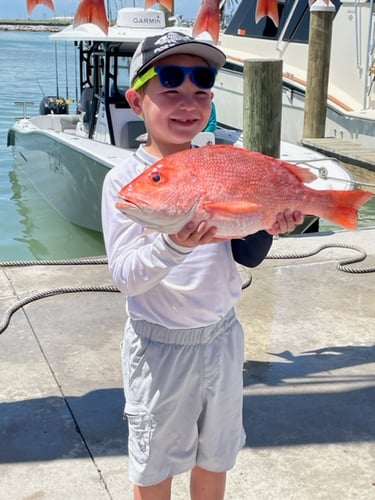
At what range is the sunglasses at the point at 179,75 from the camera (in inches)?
77.5

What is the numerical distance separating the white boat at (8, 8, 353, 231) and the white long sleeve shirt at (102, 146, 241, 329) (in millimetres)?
5928

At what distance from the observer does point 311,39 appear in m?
10.9

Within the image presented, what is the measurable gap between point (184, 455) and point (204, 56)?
1.22 metres

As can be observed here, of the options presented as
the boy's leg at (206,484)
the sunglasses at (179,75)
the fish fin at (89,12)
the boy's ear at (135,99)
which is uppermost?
the fish fin at (89,12)

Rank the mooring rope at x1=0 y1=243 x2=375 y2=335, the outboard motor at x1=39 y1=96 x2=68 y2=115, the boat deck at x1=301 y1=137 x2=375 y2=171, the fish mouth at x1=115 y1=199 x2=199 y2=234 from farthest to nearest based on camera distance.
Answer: the outboard motor at x1=39 y1=96 x2=68 y2=115
the boat deck at x1=301 y1=137 x2=375 y2=171
the mooring rope at x1=0 y1=243 x2=375 y2=335
the fish mouth at x1=115 y1=199 x2=199 y2=234

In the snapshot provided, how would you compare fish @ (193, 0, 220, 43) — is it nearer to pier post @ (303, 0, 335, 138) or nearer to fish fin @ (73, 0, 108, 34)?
fish fin @ (73, 0, 108, 34)

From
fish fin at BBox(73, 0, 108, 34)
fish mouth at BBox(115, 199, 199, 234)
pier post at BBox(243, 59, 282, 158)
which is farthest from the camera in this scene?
pier post at BBox(243, 59, 282, 158)

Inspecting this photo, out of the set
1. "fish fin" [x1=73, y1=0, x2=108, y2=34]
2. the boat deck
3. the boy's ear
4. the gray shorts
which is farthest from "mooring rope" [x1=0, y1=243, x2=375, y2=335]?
the boat deck

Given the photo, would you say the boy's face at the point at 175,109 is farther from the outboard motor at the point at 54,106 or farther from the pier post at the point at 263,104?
the outboard motor at the point at 54,106

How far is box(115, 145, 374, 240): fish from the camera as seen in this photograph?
1680mm

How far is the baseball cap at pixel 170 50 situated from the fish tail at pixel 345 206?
1.82 feet

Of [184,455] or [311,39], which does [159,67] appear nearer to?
[184,455]

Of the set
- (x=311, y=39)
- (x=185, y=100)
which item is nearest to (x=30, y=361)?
(x=185, y=100)

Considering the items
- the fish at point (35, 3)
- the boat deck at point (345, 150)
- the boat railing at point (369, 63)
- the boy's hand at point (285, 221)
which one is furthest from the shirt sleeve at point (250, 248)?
the boat railing at point (369, 63)
